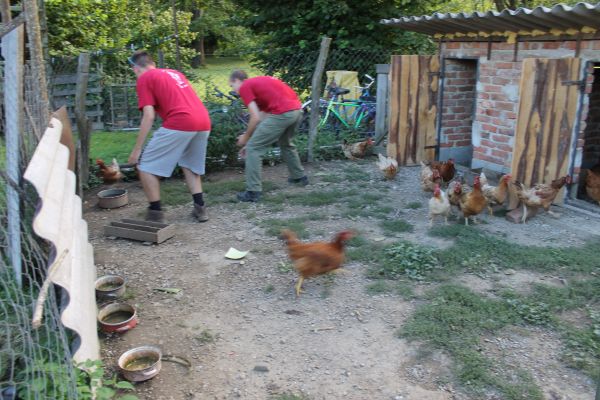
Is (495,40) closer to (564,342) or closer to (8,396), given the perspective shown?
(564,342)

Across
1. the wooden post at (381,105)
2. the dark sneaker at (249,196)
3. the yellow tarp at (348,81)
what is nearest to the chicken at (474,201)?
the dark sneaker at (249,196)

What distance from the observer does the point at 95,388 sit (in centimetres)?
269

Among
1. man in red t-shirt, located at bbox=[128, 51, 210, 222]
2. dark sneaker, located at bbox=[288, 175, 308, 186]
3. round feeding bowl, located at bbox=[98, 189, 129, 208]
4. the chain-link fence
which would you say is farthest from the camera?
dark sneaker, located at bbox=[288, 175, 308, 186]

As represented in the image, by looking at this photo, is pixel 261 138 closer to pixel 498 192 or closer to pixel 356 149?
pixel 356 149

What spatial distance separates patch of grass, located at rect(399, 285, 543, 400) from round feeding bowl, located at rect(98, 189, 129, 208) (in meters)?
4.17

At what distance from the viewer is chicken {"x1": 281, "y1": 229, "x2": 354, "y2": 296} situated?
421cm

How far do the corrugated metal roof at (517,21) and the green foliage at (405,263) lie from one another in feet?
9.02

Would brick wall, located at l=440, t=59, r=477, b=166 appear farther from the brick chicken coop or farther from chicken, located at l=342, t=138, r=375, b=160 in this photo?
chicken, located at l=342, t=138, r=375, b=160

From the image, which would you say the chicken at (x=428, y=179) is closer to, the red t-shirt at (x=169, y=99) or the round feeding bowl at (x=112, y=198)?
the red t-shirt at (x=169, y=99)

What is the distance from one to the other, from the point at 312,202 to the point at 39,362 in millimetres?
4475

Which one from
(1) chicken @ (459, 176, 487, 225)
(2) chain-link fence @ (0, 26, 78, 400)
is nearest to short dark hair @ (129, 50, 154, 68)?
(2) chain-link fence @ (0, 26, 78, 400)

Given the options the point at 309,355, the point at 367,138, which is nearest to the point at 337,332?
the point at 309,355

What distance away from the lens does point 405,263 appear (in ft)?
15.7

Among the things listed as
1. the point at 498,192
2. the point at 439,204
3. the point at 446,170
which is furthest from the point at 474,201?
the point at 446,170
